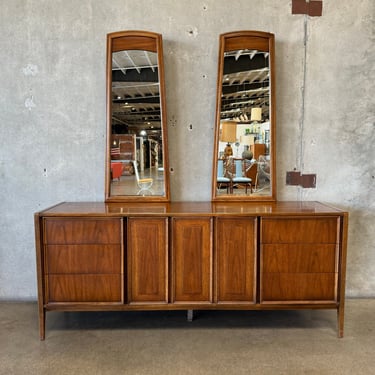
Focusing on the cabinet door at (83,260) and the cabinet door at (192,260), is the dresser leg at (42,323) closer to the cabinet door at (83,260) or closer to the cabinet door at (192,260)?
the cabinet door at (83,260)

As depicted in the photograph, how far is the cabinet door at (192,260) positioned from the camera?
2236 millimetres

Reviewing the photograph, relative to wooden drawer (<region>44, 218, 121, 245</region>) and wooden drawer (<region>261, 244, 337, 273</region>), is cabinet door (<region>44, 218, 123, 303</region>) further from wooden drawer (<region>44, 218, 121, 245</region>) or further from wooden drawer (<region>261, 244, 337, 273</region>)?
wooden drawer (<region>261, 244, 337, 273</region>)

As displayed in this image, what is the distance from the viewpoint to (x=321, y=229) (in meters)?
2.24

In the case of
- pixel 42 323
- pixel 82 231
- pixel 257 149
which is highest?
pixel 257 149

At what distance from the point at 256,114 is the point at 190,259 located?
128 centimetres

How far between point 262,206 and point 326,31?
1.56 m

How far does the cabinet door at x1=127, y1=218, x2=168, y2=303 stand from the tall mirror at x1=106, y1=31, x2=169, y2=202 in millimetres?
477

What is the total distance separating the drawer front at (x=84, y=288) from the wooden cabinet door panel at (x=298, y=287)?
1052 mm

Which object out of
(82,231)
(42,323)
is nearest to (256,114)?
(82,231)

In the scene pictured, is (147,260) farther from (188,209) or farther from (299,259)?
(299,259)

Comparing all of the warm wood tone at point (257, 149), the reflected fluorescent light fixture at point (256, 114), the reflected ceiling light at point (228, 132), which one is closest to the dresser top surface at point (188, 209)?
the warm wood tone at point (257, 149)

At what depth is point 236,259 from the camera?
7.43 feet

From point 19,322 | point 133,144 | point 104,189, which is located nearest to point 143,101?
point 133,144

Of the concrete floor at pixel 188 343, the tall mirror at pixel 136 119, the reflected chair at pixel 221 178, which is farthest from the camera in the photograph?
the reflected chair at pixel 221 178
